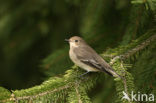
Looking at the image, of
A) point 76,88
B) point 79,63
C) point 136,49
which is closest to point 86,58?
point 79,63

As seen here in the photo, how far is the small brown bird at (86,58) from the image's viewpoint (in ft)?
11.2

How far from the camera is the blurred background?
4.08 m

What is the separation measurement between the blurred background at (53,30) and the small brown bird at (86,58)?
176 millimetres

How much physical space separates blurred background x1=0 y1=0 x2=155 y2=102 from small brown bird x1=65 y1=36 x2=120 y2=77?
6.9 inches

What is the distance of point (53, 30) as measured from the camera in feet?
16.8

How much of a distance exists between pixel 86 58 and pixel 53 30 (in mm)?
1350

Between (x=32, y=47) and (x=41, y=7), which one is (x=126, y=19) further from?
(x=32, y=47)

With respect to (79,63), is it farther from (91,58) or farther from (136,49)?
(136,49)

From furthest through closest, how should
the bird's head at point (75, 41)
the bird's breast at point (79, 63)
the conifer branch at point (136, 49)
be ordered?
the bird's head at point (75, 41)
the bird's breast at point (79, 63)
the conifer branch at point (136, 49)

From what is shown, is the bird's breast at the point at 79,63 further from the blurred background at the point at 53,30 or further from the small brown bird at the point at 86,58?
the blurred background at the point at 53,30

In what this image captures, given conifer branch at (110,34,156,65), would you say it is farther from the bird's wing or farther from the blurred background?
the blurred background
